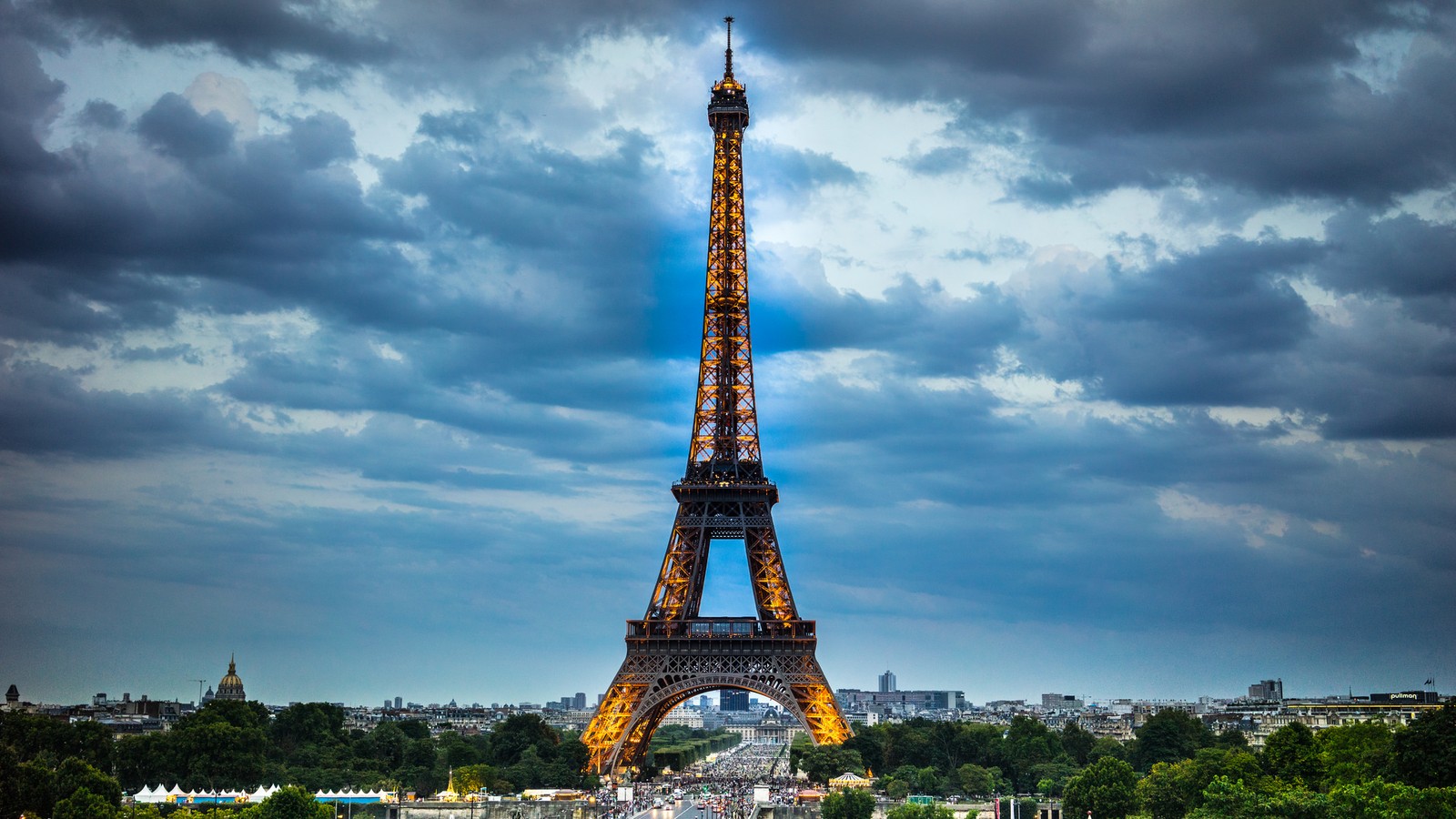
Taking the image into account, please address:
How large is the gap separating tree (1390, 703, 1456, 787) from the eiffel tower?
4043 cm

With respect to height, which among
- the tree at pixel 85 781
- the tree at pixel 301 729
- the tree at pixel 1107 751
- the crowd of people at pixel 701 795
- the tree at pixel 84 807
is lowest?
Answer: the crowd of people at pixel 701 795

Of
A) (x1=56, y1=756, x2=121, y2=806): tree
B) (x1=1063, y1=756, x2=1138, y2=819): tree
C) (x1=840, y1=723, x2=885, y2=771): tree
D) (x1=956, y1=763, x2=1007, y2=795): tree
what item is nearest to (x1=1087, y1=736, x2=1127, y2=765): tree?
(x1=956, y1=763, x2=1007, y2=795): tree

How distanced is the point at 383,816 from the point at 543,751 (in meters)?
30.4

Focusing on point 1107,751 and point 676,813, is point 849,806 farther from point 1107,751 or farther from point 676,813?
point 1107,751

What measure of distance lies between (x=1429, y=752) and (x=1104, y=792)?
19914 millimetres

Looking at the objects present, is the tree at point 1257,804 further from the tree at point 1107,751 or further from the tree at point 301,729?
the tree at point 301,729

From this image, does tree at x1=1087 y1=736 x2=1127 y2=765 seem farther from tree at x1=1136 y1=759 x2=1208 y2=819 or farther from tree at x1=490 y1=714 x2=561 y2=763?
tree at x1=490 y1=714 x2=561 y2=763

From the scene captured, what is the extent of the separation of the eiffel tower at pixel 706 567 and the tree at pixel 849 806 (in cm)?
1513

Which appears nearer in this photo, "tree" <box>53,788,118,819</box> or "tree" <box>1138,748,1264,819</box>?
"tree" <box>53,788,118,819</box>

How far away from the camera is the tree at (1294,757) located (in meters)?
90.1

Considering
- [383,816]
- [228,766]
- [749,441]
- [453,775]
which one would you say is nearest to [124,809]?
[383,816]

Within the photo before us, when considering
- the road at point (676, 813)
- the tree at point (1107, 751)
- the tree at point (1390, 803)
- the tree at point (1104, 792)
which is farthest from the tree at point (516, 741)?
the tree at point (1390, 803)

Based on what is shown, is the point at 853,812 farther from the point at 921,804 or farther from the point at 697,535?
the point at 697,535

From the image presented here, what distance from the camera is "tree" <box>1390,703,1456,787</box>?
7244 centimetres
